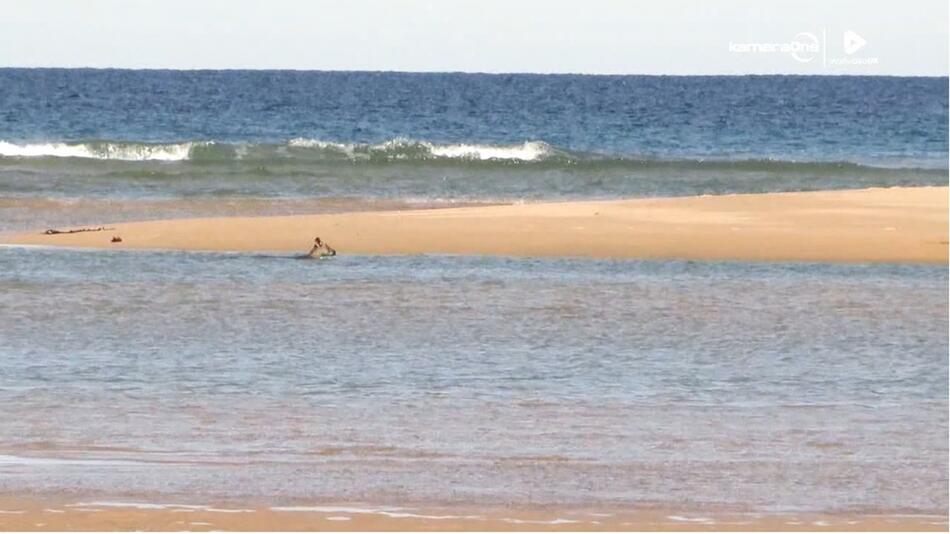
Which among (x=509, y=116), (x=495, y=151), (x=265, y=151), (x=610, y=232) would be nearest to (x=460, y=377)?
(x=610, y=232)

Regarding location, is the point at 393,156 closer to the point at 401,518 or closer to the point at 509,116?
the point at 509,116

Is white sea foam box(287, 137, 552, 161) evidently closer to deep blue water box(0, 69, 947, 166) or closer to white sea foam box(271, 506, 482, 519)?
deep blue water box(0, 69, 947, 166)

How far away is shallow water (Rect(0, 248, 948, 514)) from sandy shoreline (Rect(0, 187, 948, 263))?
179 cm

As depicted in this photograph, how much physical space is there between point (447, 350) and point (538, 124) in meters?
40.6

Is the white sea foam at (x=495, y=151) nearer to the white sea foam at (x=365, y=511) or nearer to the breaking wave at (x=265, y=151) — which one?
the breaking wave at (x=265, y=151)

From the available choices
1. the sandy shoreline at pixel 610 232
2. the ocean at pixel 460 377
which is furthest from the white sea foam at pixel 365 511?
the sandy shoreline at pixel 610 232

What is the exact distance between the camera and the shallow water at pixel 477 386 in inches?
260

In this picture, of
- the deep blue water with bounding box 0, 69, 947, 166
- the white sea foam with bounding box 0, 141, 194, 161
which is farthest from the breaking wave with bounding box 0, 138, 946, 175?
the deep blue water with bounding box 0, 69, 947, 166

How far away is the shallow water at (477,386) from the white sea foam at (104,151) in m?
19.9

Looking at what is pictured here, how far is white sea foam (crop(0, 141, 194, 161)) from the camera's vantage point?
33.7 m

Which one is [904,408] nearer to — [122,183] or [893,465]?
[893,465]

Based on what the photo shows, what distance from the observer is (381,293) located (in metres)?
12.8

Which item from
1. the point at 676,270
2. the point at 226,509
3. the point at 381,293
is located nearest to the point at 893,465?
the point at 226,509

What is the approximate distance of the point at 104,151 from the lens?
115ft
